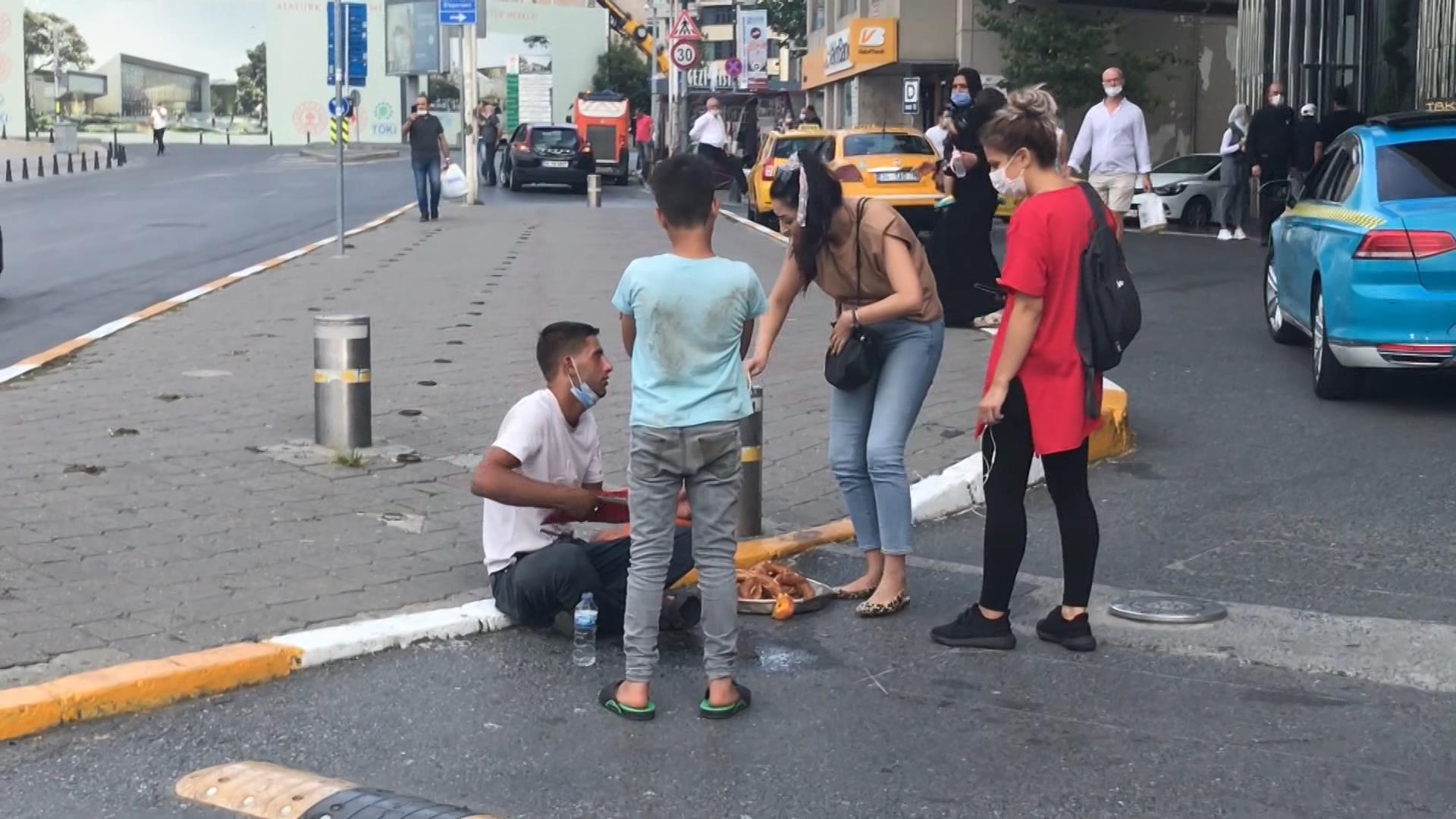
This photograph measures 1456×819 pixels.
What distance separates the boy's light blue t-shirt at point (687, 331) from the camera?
480cm

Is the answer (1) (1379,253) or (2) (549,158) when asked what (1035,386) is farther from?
(2) (549,158)

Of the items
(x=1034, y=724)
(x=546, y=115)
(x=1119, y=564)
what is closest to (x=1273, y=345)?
(x=1119, y=564)

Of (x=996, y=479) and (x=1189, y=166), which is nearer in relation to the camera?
(x=996, y=479)

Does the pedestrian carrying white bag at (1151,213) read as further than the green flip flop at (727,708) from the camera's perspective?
Yes

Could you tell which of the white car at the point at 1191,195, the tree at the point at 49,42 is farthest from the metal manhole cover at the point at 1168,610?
the tree at the point at 49,42

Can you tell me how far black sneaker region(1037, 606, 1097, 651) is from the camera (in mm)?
5574

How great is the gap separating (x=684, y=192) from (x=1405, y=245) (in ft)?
18.6

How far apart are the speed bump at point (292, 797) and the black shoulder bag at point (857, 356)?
225 cm

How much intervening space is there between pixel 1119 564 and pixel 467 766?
10.4 feet

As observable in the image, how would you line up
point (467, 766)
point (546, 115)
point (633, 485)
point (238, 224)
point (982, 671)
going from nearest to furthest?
point (467, 766), point (633, 485), point (982, 671), point (238, 224), point (546, 115)

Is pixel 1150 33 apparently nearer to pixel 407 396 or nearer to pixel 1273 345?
pixel 1273 345

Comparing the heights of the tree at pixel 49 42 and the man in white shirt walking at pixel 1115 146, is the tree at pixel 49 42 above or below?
above

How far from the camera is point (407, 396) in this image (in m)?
10.0

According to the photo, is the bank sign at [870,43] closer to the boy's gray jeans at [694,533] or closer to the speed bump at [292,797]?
the boy's gray jeans at [694,533]
